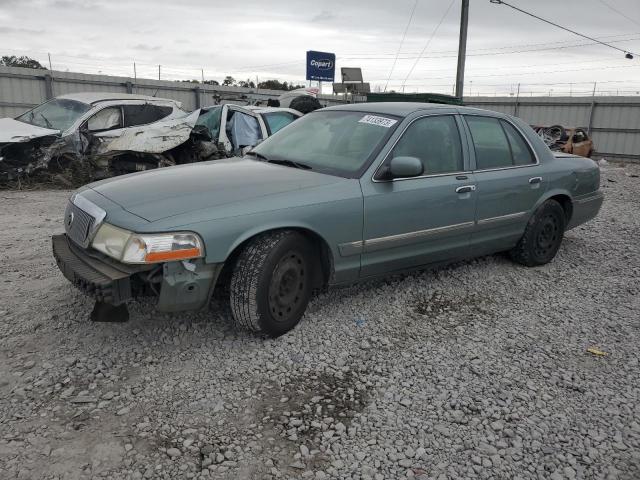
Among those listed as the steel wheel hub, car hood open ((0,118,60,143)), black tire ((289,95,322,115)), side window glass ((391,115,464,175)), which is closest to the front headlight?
the steel wheel hub

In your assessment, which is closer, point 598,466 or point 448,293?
point 598,466

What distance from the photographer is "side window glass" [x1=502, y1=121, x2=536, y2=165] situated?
505cm

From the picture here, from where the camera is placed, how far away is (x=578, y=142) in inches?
686

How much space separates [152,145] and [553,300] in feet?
21.2

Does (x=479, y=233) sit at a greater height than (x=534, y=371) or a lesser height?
greater

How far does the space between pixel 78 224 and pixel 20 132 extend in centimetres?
645

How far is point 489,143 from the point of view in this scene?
4840mm

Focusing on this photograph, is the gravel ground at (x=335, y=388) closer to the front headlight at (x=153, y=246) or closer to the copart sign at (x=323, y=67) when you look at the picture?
the front headlight at (x=153, y=246)

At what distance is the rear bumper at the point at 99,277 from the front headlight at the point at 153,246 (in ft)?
0.27

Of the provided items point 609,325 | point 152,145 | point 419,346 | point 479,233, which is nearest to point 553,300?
point 609,325

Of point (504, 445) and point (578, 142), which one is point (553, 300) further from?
point (578, 142)

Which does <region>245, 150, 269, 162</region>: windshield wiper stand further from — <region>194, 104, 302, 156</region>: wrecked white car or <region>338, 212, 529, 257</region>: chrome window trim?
<region>194, 104, 302, 156</region>: wrecked white car

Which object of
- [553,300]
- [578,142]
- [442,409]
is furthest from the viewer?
[578,142]

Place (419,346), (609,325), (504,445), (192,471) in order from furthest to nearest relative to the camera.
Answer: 1. (609,325)
2. (419,346)
3. (504,445)
4. (192,471)
